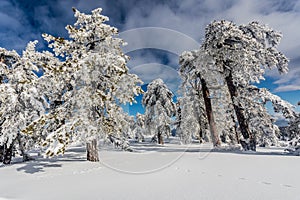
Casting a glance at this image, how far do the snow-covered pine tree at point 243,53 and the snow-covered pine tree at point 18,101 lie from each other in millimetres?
12094

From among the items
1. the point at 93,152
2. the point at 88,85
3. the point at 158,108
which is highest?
the point at 158,108

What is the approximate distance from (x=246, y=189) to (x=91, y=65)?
7504 mm

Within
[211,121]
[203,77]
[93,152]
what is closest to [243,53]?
[203,77]

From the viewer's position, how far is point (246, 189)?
427 centimetres

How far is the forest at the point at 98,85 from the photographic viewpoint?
8.41 m

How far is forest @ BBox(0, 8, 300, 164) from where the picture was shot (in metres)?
8.41

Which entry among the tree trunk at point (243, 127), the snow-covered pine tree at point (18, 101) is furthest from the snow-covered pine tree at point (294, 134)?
the snow-covered pine tree at point (18, 101)

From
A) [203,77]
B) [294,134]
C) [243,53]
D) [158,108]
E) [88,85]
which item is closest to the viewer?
[88,85]

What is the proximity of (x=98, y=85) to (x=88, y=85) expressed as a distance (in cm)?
114

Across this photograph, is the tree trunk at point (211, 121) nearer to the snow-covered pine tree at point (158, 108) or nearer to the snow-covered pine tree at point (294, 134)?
the snow-covered pine tree at point (294, 134)

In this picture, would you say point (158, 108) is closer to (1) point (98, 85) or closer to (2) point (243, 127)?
(2) point (243, 127)

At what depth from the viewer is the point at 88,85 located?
884 centimetres

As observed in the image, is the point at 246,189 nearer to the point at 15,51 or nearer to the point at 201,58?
the point at 201,58

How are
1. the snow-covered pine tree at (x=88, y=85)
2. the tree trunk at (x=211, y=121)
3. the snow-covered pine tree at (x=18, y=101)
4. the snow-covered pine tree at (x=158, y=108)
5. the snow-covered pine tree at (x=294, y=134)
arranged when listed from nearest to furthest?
1. the snow-covered pine tree at (x=88, y=85)
2. the snow-covered pine tree at (x=294, y=134)
3. the snow-covered pine tree at (x=18, y=101)
4. the tree trunk at (x=211, y=121)
5. the snow-covered pine tree at (x=158, y=108)
